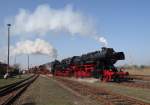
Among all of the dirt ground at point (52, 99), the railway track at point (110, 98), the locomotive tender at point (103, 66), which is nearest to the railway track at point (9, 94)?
the dirt ground at point (52, 99)

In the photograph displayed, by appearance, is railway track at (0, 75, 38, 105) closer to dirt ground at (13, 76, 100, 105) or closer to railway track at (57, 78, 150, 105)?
dirt ground at (13, 76, 100, 105)

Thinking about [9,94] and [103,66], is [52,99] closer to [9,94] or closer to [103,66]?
[9,94]

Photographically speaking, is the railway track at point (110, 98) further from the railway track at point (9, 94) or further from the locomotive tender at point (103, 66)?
the locomotive tender at point (103, 66)

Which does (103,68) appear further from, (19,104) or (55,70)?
(55,70)

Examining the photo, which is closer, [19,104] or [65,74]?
[19,104]

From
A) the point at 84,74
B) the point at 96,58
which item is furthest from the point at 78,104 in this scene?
the point at 84,74

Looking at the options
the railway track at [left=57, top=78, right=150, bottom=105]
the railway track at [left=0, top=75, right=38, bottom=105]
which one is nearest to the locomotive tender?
the railway track at [left=0, top=75, right=38, bottom=105]

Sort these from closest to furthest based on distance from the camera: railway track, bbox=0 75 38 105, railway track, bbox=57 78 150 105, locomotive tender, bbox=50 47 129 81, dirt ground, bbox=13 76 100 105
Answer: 1. railway track, bbox=57 78 150 105
2. dirt ground, bbox=13 76 100 105
3. railway track, bbox=0 75 38 105
4. locomotive tender, bbox=50 47 129 81

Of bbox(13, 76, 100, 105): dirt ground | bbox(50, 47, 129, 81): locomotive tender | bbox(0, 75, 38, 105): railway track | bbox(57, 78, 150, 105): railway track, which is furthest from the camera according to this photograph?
bbox(50, 47, 129, 81): locomotive tender

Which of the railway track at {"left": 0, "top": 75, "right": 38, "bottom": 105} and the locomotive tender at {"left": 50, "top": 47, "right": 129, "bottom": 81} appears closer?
the railway track at {"left": 0, "top": 75, "right": 38, "bottom": 105}

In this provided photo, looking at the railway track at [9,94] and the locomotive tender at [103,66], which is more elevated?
the locomotive tender at [103,66]

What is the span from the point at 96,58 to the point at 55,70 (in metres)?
42.3

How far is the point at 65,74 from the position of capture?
7050 centimetres

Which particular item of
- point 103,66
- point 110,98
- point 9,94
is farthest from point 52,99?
point 103,66
